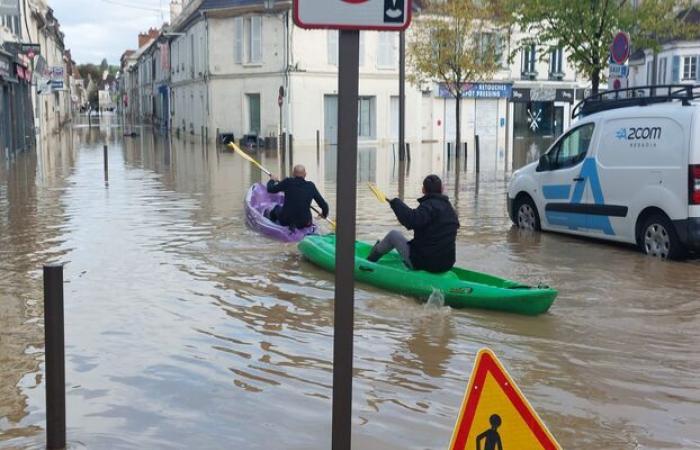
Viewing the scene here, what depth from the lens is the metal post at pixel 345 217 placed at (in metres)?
3.33

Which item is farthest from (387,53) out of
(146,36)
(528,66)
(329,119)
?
(146,36)

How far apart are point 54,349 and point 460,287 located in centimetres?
425

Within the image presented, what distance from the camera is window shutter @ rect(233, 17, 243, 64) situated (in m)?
41.0

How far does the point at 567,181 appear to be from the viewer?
11.3m

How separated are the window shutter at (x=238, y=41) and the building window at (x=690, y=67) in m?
26.6

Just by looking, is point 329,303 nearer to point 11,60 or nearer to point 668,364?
point 668,364

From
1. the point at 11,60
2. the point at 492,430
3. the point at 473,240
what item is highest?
the point at 11,60

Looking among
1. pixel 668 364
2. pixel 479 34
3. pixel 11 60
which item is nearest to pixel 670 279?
pixel 668 364

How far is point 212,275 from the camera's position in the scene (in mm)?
9148

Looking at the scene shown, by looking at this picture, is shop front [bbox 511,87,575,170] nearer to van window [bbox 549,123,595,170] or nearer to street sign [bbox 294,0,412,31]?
van window [bbox 549,123,595,170]

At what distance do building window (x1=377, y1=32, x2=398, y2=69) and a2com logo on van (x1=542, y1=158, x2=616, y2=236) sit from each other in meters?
29.6

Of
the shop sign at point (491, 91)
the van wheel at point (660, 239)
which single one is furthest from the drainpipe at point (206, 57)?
the van wheel at point (660, 239)

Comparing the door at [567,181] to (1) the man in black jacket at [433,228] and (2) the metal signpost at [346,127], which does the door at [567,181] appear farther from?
(2) the metal signpost at [346,127]

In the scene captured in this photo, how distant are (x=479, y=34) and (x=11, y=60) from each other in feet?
53.1
